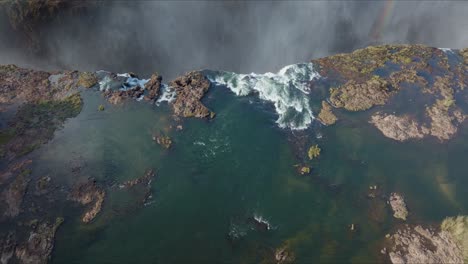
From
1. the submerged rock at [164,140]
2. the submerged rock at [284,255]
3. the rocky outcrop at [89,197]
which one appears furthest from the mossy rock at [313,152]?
the rocky outcrop at [89,197]

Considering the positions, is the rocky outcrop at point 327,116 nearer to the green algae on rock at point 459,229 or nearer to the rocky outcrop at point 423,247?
the rocky outcrop at point 423,247

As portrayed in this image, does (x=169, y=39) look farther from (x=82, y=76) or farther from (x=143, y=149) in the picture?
(x=143, y=149)

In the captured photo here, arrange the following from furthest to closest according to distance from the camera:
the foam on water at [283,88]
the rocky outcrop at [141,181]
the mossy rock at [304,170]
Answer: the foam on water at [283,88]
the mossy rock at [304,170]
the rocky outcrop at [141,181]

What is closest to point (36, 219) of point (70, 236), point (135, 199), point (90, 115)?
point (70, 236)

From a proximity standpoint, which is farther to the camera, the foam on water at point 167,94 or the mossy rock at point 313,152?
the foam on water at point 167,94

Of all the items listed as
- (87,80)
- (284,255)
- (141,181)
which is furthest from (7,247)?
(284,255)

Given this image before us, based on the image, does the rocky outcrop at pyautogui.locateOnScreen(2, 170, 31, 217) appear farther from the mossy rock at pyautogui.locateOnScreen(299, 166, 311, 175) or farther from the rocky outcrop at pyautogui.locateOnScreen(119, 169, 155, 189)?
the mossy rock at pyautogui.locateOnScreen(299, 166, 311, 175)
